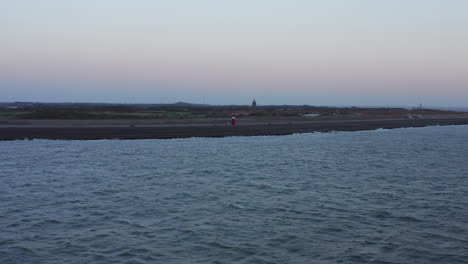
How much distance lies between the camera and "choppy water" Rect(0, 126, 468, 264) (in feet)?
39.0

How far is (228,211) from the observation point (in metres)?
16.3

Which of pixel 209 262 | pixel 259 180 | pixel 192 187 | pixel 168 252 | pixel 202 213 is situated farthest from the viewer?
pixel 259 180

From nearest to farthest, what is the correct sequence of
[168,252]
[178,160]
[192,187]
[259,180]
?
[168,252], [192,187], [259,180], [178,160]

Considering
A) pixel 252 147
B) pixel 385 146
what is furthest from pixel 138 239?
pixel 385 146

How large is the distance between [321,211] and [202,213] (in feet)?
15.6

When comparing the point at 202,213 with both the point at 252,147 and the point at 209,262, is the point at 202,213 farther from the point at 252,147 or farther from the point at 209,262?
the point at 252,147

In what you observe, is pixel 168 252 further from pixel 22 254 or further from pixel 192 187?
pixel 192 187

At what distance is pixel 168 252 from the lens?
1175cm

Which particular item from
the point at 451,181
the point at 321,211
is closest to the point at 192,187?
the point at 321,211

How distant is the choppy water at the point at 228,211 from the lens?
11.9 meters

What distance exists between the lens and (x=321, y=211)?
16438 mm

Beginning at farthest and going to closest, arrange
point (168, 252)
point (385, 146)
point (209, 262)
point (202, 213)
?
1. point (385, 146)
2. point (202, 213)
3. point (168, 252)
4. point (209, 262)

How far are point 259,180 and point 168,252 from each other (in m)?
12.5

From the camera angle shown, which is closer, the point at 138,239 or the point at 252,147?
the point at 138,239
